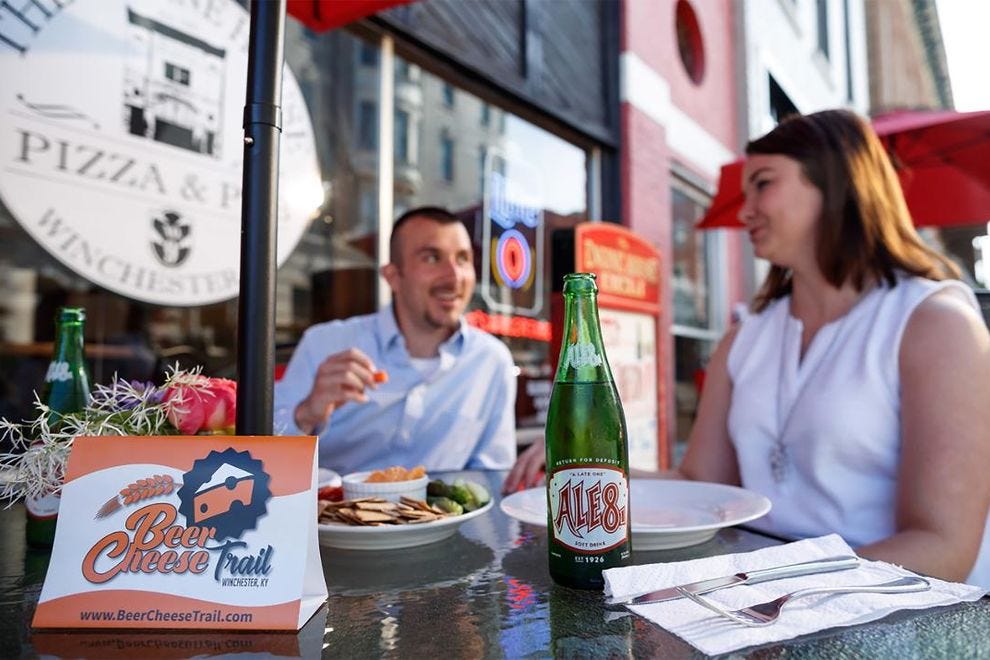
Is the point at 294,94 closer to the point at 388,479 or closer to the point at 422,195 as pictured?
the point at 422,195

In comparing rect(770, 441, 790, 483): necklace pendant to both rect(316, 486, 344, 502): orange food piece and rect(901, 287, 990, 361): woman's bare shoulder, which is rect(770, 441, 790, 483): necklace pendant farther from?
rect(316, 486, 344, 502): orange food piece

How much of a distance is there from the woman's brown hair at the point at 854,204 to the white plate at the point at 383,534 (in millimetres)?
1084

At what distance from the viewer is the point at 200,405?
34.7 inches

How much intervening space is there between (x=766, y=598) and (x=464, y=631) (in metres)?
0.31

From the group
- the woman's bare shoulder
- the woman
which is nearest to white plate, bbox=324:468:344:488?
the woman

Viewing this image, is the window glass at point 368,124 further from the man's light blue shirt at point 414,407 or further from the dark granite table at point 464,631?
the dark granite table at point 464,631

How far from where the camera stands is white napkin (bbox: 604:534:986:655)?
0.59m

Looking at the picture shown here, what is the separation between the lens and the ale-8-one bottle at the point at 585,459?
0.74 metres

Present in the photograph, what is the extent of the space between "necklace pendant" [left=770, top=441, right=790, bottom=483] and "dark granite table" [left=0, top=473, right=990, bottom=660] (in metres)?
0.74

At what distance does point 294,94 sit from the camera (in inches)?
111

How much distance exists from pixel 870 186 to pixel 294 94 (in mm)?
2269

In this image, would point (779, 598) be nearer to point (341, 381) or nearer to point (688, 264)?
point (341, 381)

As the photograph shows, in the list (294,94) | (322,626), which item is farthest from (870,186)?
(294,94)

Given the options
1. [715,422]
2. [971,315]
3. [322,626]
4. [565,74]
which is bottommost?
[322,626]
